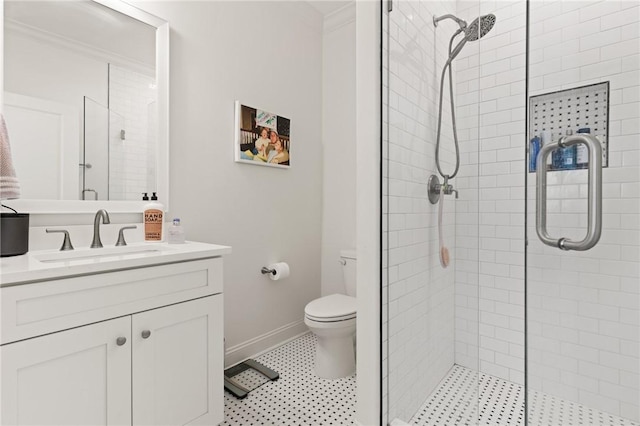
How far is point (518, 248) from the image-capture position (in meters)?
1.90

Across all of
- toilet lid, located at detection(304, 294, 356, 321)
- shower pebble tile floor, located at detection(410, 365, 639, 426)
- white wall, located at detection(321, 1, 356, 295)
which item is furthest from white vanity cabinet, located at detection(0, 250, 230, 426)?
white wall, located at detection(321, 1, 356, 295)

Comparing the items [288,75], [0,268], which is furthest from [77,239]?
[288,75]

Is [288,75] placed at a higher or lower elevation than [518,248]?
higher

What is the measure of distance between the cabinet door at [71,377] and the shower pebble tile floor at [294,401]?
2.07 ft

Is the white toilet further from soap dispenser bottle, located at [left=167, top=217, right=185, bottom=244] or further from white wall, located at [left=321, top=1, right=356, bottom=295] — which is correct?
soap dispenser bottle, located at [left=167, top=217, right=185, bottom=244]

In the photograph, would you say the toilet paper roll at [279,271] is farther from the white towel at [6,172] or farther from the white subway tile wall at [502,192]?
the white towel at [6,172]

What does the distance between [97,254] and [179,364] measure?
59cm

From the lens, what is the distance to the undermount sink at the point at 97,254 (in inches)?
52.2

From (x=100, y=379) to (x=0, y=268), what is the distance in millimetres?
470

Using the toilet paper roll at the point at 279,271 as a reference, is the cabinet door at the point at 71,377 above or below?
below

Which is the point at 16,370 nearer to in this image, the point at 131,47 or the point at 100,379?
the point at 100,379

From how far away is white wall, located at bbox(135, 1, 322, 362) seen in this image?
193 centimetres

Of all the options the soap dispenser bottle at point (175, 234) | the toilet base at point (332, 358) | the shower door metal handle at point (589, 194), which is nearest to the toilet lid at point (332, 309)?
the toilet base at point (332, 358)

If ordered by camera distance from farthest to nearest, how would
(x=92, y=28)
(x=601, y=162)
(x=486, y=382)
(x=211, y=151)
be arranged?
(x=211, y=151) < (x=486, y=382) < (x=92, y=28) < (x=601, y=162)
